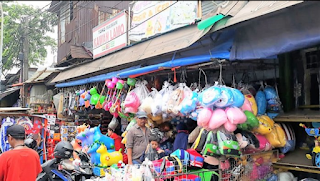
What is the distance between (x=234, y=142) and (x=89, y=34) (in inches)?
545

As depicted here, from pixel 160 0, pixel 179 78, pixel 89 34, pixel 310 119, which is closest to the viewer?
pixel 310 119

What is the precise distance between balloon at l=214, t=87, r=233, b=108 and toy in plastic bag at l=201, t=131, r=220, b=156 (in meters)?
0.43

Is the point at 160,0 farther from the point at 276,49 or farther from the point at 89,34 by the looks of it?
the point at 89,34

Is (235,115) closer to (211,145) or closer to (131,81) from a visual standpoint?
(211,145)

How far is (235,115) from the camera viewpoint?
12.7 ft

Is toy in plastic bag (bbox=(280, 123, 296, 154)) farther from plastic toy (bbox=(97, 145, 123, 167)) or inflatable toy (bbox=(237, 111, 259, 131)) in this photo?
plastic toy (bbox=(97, 145, 123, 167))

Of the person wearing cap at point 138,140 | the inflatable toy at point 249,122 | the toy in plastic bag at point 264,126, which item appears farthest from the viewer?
the person wearing cap at point 138,140

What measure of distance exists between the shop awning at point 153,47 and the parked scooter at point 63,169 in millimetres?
2338

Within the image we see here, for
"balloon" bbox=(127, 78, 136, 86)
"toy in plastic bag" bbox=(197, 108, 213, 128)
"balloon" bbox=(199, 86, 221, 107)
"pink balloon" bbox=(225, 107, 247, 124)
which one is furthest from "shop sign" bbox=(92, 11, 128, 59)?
"pink balloon" bbox=(225, 107, 247, 124)

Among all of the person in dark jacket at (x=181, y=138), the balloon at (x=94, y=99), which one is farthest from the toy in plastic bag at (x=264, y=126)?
the balloon at (x=94, y=99)

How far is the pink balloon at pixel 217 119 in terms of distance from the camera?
12.9 feet

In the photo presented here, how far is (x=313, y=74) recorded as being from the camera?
541 centimetres

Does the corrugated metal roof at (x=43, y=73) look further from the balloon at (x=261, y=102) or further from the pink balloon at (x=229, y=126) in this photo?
the pink balloon at (x=229, y=126)

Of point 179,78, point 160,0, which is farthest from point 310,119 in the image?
point 160,0
